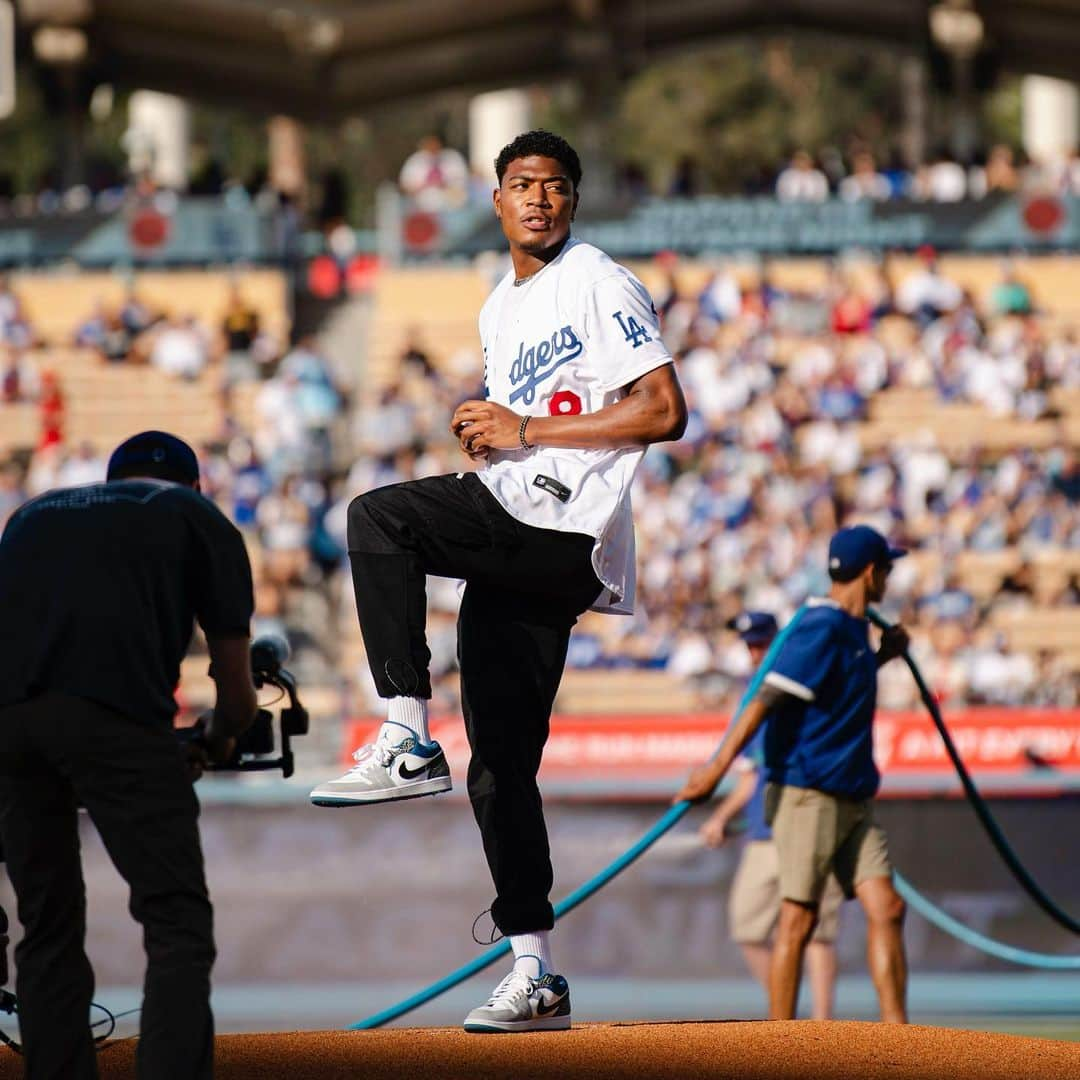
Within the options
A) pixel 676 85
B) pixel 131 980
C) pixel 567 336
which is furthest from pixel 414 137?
pixel 567 336

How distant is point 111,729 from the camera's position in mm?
5168

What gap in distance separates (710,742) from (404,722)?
8925mm

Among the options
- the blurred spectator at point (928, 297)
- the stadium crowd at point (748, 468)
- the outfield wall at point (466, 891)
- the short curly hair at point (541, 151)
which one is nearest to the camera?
the short curly hair at point (541, 151)

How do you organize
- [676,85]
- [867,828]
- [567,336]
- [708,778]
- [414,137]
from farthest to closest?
[414,137] < [676,85] < [867,828] < [708,778] < [567,336]

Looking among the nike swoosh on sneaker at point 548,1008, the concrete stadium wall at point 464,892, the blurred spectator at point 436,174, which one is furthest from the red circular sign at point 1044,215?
the nike swoosh on sneaker at point 548,1008

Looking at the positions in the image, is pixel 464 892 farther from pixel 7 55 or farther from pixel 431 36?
pixel 431 36

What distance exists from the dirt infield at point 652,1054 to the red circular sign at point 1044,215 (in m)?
19.9

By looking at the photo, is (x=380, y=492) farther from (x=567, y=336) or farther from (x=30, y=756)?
(x=30, y=756)

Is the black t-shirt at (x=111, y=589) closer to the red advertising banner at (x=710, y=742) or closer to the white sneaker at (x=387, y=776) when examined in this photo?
the white sneaker at (x=387, y=776)

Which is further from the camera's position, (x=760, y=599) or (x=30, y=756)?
(x=760, y=599)

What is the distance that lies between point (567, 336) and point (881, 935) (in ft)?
12.6

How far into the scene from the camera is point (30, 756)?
17.1 ft

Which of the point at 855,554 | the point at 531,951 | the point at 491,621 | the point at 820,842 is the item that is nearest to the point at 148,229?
the point at 855,554

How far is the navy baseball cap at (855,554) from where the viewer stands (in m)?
8.97
